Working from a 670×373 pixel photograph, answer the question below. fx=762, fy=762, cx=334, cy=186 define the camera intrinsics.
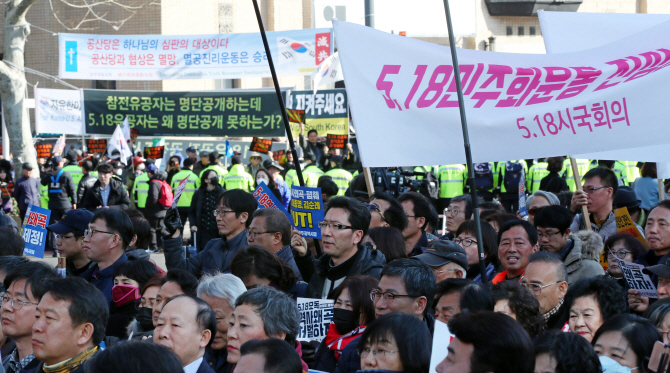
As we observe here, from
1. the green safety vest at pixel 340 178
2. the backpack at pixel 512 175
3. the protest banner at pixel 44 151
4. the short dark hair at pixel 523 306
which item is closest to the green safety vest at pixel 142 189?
the green safety vest at pixel 340 178

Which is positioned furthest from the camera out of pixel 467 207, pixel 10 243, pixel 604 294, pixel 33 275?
pixel 467 207

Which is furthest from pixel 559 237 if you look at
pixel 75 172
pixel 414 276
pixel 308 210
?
pixel 75 172

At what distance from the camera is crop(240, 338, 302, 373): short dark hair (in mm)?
2984

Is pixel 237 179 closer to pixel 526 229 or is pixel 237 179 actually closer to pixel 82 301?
pixel 526 229

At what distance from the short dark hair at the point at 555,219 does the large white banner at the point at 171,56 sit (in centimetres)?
1130

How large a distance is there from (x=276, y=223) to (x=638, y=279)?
2560 mm

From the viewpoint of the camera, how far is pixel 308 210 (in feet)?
19.4

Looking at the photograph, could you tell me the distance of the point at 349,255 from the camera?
5145 millimetres

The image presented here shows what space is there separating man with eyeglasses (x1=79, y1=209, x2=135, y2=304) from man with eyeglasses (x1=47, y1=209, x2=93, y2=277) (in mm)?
172

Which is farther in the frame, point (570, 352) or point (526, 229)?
point (526, 229)

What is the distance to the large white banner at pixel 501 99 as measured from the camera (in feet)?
17.7

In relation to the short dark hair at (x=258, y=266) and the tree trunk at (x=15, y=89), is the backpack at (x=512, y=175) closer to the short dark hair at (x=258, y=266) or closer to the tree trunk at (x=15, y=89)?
the short dark hair at (x=258, y=266)

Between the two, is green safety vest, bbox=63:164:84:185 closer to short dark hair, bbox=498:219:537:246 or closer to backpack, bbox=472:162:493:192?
backpack, bbox=472:162:493:192

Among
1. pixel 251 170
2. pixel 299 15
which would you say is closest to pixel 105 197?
pixel 251 170
